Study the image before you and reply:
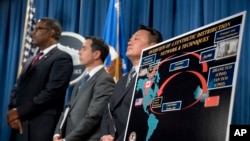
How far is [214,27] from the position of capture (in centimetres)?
179

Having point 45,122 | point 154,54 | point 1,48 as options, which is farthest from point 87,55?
point 1,48

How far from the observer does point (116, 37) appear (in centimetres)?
363

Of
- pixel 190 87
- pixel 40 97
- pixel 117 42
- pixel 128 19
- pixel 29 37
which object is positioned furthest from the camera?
pixel 29 37

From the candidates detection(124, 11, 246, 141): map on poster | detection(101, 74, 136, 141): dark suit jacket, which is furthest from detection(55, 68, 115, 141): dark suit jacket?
detection(124, 11, 246, 141): map on poster

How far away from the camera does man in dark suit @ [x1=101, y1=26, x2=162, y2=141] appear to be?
7.79 ft

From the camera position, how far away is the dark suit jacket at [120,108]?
2369 mm

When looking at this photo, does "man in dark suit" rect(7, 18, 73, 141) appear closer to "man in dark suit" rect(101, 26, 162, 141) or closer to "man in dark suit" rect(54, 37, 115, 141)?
"man in dark suit" rect(54, 37, 115, 141)

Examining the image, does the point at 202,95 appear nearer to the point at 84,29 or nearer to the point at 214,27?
the point at 214,27

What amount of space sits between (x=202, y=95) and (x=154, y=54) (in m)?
0.51

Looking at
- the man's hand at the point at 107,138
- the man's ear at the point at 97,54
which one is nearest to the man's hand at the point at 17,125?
the man's ear at the point at 97,54

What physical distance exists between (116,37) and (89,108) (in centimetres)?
114

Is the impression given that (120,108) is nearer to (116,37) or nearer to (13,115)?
(13,115)

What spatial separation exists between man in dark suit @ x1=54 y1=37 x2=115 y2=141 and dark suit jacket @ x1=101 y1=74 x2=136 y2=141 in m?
0.11

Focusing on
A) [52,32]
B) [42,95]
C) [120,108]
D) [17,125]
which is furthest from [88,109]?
[52,32]
